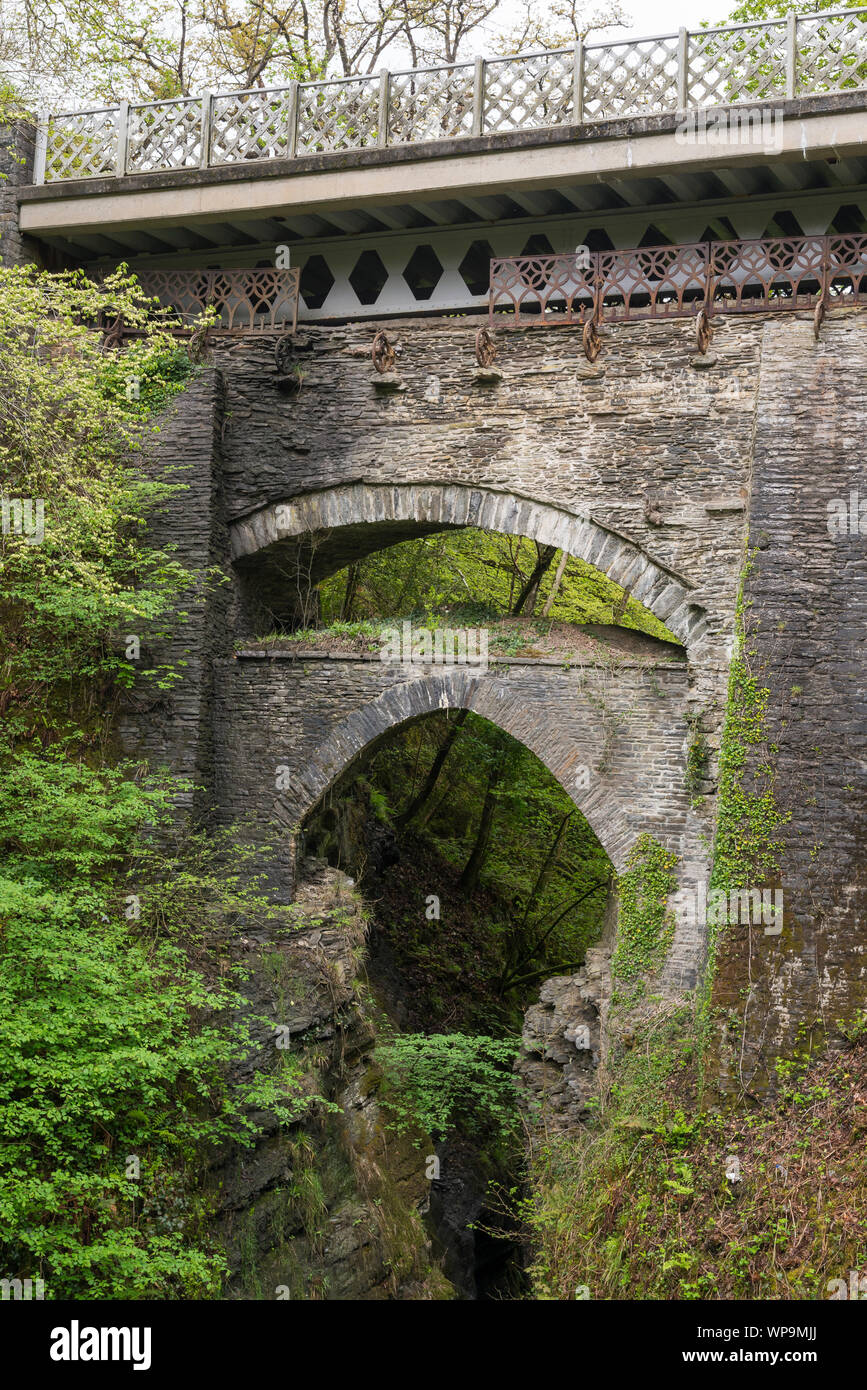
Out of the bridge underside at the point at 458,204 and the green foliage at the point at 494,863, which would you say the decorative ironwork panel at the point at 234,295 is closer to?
the bridge underside at the point at 458,204

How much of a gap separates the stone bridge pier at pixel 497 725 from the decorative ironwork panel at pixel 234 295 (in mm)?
3255

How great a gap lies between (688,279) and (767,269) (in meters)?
0.72

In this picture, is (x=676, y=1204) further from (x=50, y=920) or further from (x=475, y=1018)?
(x=475, y=1018)

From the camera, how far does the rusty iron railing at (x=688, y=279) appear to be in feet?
39.4

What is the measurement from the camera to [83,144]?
13.9 m

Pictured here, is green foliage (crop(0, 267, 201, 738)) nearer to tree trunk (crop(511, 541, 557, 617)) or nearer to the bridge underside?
the bridge underside

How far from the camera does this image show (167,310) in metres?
12.9

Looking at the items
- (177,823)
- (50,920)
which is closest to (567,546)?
(177,823)

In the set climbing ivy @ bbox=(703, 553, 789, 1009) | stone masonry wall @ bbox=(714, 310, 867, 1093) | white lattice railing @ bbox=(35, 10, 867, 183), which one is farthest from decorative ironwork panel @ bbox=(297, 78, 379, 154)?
climbing ivy @ bbox=(703, 553, 789, 1009)

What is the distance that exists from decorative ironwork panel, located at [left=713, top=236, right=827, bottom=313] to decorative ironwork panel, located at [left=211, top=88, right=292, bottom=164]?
166 inches

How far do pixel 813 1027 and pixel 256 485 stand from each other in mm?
7060

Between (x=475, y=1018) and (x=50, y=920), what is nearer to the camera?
(x=50, y=920)

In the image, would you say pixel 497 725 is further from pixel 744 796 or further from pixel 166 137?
pixel 166 137

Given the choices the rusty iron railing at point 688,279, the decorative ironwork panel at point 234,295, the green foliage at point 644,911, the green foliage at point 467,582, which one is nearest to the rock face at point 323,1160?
the green foliage at point 644,911
